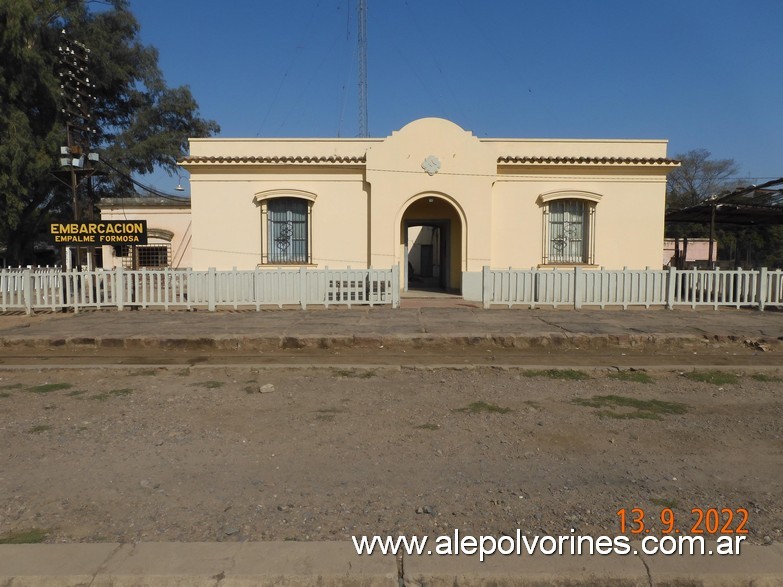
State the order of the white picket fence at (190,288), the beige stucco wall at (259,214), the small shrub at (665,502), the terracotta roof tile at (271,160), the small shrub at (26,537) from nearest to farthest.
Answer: the small shrub at (26,537) → the small shrub at (665,502) → the white picket fence at (190,288) → the terracotta roof tile at (271,160) → the beige stucco wall at (259,214)

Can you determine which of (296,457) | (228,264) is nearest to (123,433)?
(296,457)

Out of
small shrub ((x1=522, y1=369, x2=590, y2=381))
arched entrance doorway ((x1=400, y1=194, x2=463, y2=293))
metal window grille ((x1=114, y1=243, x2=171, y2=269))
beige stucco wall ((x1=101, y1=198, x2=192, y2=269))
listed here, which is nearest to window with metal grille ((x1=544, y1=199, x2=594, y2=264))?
arched entrance doorway ((x1=400, y1=194, x2=463, y2=293))

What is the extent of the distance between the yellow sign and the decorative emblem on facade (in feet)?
25.4

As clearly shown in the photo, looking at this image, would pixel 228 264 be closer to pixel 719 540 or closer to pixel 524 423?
pixel 524 423

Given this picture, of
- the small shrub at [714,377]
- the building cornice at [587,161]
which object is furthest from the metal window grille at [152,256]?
the small shrub at [714,377]

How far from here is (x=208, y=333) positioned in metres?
9.79

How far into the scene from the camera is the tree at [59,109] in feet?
71.7

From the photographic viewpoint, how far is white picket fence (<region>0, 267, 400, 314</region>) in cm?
1301

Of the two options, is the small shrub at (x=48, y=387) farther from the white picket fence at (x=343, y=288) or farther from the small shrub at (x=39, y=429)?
the white picket fence at (x=343, y=288)

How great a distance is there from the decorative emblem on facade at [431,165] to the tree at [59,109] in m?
16.3

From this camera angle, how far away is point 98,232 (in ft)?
46.1

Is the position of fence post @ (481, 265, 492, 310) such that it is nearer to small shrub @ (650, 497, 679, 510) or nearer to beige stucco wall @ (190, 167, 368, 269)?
beige stucco wall @ (190, 167, 368, 269)

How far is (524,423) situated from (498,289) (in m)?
8.81

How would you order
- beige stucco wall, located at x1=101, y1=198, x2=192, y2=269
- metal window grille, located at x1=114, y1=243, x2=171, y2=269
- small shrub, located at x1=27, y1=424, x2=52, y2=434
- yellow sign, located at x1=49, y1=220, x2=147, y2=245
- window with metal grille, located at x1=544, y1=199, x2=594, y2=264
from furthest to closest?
1. metal window grille, located at x1=114, y1=243, x2=171, y2=269
2. beige stucco wall, located at x1=101, y1=198, x2=192, y2=269
3. window with metal grille, located at x1=544, y1=199, x2=594, y2=264
4. yellow sign, located at x1=49, y1=220, x2=147, y2=245
5. small shrub, located at x1=27, y1=424, x2=52, y2=434
